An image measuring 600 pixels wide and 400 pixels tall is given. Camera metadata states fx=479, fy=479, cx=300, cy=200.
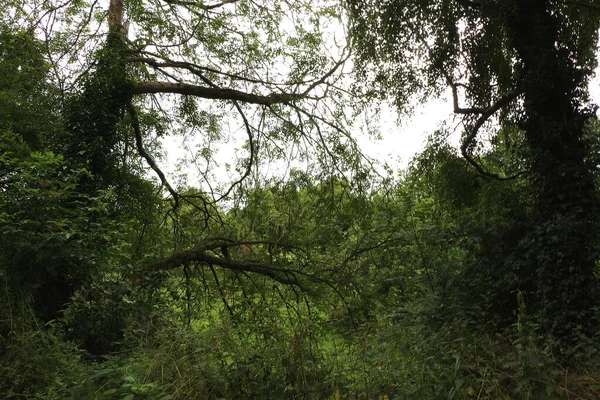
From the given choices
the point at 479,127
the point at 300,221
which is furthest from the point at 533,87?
the point at 300,221

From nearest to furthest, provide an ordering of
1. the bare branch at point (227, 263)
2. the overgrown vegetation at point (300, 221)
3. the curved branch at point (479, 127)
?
the overgrown vegetation at point (300, 221)
the curved branch at point (479, 127)
the bare branch at point (227, 263)

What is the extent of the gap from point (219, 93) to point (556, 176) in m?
6.19

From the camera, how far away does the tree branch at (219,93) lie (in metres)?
9.26

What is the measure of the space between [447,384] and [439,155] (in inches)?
198

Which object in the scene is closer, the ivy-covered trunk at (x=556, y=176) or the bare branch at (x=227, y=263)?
the ivy-covered trunk at (x=556, y=176)

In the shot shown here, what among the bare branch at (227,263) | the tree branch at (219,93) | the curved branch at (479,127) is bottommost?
the bare branch at (227,263)

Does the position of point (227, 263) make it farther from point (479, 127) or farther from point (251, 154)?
point (479, 127)

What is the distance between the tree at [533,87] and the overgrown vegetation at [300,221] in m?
0.03

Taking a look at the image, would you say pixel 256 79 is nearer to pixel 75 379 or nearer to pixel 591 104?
pixel 591 104

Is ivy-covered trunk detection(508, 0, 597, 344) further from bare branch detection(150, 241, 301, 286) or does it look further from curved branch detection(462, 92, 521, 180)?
bare branch detection(150, 241, 301, 286)

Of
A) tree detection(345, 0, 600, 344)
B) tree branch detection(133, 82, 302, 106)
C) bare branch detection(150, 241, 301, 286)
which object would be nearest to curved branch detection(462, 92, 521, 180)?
tree detection(345, 0, 600, 344)

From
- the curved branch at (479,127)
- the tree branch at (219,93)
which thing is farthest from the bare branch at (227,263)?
the curved branch at (479,127)

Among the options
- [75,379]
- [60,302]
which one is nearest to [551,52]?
[75,379]

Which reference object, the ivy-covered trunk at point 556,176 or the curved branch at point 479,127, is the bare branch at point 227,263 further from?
the ivy-covered trunk at point 556,176
